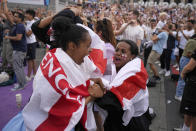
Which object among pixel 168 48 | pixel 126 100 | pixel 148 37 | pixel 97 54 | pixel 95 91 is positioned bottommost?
pixel 168 48

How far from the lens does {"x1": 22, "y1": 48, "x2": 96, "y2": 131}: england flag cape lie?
1.19 m

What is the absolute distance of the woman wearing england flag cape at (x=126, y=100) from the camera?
1.48 metres

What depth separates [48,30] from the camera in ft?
6.05

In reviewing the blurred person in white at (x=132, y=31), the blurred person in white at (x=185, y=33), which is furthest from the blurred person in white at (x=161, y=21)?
the blurred person in white at (x=132, y=31)

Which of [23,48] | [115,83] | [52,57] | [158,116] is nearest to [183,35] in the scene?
[158,116]

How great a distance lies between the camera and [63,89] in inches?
46.3

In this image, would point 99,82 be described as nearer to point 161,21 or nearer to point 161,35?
point 161,35

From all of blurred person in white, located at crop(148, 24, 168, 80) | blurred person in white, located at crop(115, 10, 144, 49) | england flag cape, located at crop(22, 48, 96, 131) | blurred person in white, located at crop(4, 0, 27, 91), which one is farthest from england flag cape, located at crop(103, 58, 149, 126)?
blurred person in white, located at crop(148, 24, 168, 80)

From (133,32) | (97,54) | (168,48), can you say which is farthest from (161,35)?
(97,54)

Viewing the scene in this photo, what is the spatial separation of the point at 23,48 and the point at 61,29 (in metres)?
3.48

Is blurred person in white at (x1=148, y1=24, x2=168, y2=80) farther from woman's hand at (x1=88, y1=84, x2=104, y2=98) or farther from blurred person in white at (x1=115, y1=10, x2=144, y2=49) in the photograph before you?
woman's hand at (x1=88, y1=84, x2=104, y2=98)

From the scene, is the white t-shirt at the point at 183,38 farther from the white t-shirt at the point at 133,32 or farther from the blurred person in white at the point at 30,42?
the blurred person in white at the point at 30,42

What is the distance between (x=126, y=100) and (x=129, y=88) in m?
0.10

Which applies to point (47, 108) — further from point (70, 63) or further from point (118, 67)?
point (118, 67)
